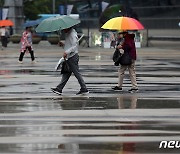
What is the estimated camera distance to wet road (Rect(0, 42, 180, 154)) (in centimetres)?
970

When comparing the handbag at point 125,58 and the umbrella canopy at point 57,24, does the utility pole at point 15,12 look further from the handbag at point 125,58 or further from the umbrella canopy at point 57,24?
the umbrella canopy at point 57,24

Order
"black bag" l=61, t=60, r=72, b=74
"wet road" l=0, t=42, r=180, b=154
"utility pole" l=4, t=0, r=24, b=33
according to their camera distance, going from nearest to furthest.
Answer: "wet road" l=0, t=42, r=180, b=154 → "black bag" l=61, t=60, r=72, b=74 → "utility pole" l=4, t=0, r=24, b=33

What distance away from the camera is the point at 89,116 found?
41.2 ft

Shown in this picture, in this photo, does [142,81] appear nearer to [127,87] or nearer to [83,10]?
[127,87]

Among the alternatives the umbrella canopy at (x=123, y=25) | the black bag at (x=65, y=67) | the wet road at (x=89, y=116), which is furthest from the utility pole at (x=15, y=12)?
the black bag at (x=65, y=67)

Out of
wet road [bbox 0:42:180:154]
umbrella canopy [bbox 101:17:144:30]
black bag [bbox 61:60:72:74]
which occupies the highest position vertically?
umbrella canopy [bbox 101:17:144:30]

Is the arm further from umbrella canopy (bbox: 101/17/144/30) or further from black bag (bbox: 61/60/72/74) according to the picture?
umbrella canopy (bbox: 101/17/144/30)

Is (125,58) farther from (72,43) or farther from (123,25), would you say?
(72,43)

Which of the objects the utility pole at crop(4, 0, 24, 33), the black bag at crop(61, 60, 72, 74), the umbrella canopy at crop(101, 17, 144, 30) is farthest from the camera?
the utility pole at crop(4, 0, 24, 33)

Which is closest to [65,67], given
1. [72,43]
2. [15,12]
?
[72,43]

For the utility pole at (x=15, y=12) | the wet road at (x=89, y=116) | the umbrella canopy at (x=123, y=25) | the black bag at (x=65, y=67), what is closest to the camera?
the wet road at (x=89, y=116)

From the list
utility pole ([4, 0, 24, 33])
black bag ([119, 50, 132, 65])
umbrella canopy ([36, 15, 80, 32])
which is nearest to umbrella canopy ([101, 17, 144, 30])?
black bag ([119, 50, 132, 65])

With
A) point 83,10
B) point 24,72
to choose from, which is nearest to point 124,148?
point 24,72

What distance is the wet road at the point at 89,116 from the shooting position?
31.8ft
